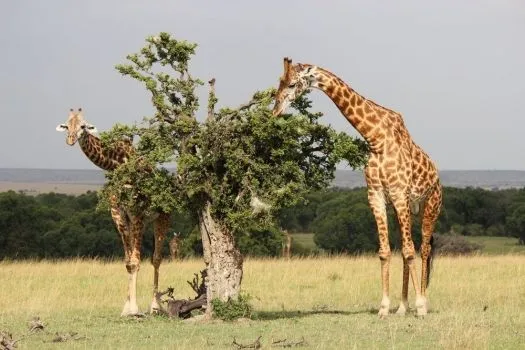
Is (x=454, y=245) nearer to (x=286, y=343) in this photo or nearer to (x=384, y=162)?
(x=384, y=162)

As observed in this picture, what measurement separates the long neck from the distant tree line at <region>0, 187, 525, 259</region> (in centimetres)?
1977

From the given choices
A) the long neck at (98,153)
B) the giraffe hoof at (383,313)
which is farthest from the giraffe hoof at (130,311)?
the giraffe hoof at (383,313)

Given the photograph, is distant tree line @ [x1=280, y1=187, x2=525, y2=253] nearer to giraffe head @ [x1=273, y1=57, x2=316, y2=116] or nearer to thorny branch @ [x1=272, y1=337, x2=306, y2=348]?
giraffe head @ [x1=273, y1=57, x2=316, y2=116]

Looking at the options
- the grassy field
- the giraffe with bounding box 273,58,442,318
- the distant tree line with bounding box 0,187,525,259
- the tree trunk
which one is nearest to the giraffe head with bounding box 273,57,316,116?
the giraffe with bounding box 273,58,442,318

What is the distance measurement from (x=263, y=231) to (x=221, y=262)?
2489 cm

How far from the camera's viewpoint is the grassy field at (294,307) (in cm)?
1213

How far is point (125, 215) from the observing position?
15.4 meters

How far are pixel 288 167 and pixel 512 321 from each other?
3.95 metres

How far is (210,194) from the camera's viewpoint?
14.0 meters

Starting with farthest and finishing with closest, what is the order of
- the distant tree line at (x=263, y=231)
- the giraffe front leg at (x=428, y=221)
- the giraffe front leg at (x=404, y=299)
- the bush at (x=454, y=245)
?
the distant tree line at (x=263, y=231) < the bush at (x=454, y=245) < the giraffe front leg at (x=428, y=221) < the giraffe front leg at (x=404, y=299)

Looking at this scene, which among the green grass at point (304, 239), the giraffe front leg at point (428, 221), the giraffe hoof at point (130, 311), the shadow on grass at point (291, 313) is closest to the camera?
the shadow on grass at point (291, 313)

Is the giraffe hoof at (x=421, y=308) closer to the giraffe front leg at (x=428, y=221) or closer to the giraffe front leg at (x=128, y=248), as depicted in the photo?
the giraffe front leg at (x=428, y=221)

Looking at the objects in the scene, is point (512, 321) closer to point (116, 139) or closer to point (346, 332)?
point (346, 332)

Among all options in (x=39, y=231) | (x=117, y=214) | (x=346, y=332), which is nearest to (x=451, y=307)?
(x=346, y=332)
